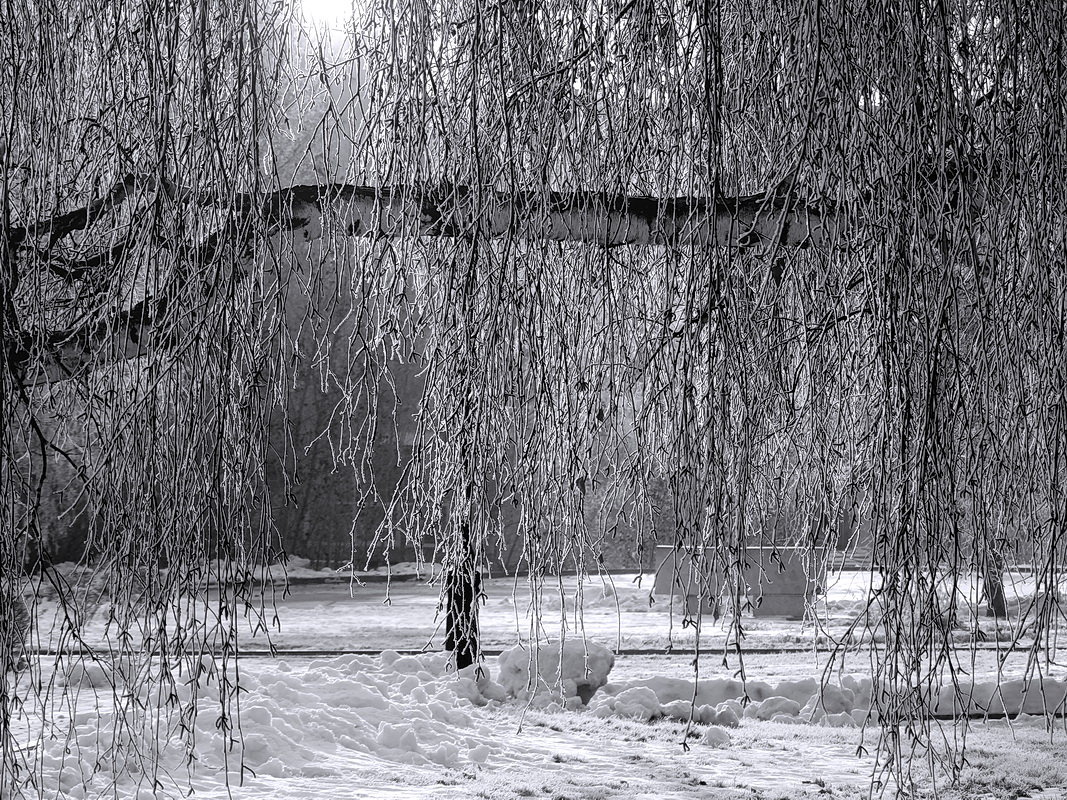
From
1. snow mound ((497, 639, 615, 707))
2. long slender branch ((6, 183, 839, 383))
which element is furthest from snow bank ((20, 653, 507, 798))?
long slender branch ((6, 183, 839, 383))

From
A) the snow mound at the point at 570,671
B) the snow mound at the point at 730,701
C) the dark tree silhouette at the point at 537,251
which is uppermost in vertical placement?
the dark tree silhouette at the point at 537,251

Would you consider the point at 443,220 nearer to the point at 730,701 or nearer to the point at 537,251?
the point at 537,251

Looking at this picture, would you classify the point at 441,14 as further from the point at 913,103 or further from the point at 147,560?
the point at 147,560

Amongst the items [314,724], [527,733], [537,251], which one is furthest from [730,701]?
[537,251]

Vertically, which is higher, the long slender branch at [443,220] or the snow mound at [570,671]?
the long slender branch at [443,220]

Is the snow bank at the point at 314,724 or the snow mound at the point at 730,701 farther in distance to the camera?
the snow mound at the point at 730,701

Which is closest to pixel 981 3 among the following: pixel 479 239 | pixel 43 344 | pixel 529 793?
pixel 479 239

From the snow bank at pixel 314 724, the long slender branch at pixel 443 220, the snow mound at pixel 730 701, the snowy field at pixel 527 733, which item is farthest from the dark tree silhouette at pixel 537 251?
the snow mound at pixel 730 701

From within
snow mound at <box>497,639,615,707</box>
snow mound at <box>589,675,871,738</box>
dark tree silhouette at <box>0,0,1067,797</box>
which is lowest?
snow mound at <box>589,675,871,738</box>

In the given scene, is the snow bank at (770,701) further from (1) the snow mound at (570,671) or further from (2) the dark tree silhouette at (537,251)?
(2) the dark tree silhouette at (537,251)

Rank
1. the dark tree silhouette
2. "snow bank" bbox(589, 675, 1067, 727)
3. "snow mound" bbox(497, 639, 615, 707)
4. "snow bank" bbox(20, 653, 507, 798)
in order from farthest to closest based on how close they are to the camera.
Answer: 1. "snow mound" bbox(497, 639, 615, 707)
2. "snow bank" bbox(589, 675, 1067, 727)
3. "snow bank" bbox(20, 653, 507, 798)
4. the dark tree silhouette

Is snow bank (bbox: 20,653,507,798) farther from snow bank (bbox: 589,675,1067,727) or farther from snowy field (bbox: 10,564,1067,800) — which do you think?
snow bank (bbox: 589,675,1067,727)

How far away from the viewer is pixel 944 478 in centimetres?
230

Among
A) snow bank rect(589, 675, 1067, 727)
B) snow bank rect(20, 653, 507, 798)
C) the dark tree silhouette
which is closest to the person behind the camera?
the dark tree silhouette
